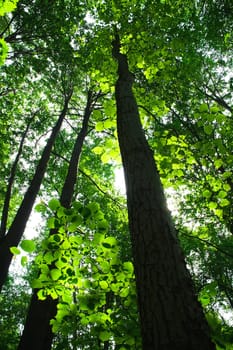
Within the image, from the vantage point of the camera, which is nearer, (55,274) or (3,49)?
(55,274)

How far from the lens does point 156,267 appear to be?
1936 mm

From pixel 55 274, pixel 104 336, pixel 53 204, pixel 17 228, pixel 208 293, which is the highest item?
pixel 17 228

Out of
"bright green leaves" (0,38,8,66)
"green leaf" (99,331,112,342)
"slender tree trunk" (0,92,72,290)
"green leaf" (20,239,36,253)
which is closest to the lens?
"green leaf" (20,239,36,253)

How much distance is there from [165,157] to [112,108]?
3.36 feet

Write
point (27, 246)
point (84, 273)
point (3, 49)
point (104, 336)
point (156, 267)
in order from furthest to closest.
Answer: point (3, 49), point (84, 273), point (104, 336), point (27, 246), point (156, 267)

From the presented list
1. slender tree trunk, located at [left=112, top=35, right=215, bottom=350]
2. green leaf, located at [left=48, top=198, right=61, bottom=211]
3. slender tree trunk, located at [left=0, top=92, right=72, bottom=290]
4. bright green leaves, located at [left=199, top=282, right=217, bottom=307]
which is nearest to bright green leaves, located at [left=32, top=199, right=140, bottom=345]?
green leaf, located at [left=48, top=198, right=61, bottom=211]

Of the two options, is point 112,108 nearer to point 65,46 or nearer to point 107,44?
point 107,44

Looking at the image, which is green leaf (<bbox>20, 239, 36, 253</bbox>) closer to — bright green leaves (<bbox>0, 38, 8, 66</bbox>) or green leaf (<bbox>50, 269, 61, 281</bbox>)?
green leaf (<bbox>50, 269, 61, 281</bbox>)

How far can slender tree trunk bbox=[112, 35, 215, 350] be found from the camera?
5.26ft

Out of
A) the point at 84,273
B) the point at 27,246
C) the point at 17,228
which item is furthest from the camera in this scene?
the point at 17,228

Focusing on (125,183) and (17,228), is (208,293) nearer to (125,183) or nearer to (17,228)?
(125,183)

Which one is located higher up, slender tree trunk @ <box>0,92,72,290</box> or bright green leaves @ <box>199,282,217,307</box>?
slender tree trunk @ <box>0,92,72,290</box>

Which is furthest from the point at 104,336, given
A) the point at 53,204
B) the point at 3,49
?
the point at 3,49

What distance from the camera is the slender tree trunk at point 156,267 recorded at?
1.60m
